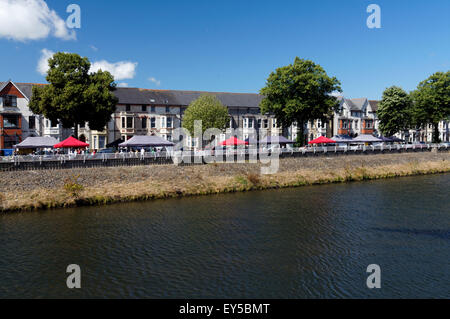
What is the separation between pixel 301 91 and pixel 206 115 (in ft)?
57.7

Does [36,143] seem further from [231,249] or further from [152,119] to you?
[231,249]

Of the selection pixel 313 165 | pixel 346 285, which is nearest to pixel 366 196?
pixel 313 165

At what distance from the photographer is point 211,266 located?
60.7 feet

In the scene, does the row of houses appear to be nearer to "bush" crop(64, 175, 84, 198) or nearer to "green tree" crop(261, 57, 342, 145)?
"green tree" crop(261, 57, 342, 145)

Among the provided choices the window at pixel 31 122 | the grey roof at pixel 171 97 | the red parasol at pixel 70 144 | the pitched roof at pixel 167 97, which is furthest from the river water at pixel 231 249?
the grey roof at pixel 171 97

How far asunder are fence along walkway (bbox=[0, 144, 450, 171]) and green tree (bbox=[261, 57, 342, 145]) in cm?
890

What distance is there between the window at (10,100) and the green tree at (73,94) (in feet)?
40.0

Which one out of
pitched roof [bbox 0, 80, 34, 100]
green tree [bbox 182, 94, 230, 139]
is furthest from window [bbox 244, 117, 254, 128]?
pitched roof [bbox 0, 80, 34, 100]

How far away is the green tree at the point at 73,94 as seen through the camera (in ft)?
134

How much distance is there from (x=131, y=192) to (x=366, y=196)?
25918 millimetres

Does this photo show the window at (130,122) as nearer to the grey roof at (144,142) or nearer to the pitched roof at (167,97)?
the pitched roof at (167,97)

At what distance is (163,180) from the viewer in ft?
124

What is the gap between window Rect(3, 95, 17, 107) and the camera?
51.8 m

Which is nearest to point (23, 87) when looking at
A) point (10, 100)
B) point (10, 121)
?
point (10, 100)
